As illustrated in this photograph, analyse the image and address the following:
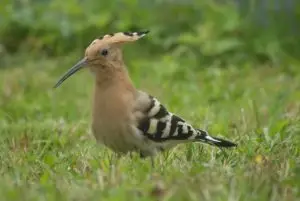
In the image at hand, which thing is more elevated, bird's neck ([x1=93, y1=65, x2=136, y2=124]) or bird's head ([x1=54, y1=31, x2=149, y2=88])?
bird's head ([x1=54, y1=31, x2=149, y2=88])

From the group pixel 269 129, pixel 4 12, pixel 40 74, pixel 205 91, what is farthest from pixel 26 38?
pixel 269 129

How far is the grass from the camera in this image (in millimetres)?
4211

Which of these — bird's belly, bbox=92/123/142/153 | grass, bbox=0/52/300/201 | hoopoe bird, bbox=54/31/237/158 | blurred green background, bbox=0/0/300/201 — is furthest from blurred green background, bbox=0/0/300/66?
bird's belly, bbox=92/123/142/153

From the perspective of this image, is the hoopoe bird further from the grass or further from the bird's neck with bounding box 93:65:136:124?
the grass

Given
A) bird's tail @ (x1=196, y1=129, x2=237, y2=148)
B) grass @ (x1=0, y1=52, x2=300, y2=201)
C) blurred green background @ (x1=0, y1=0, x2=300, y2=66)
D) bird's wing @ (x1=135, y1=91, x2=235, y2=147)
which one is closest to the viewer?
grass @ (x1=0, y1=52, x2=300, y2=201)

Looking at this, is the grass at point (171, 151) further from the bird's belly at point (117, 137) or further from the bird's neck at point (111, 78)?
the bird's neck at point (111, 78)

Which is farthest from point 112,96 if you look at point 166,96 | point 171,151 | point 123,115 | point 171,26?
point 171,26

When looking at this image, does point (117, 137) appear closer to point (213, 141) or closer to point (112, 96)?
point (112, 96)

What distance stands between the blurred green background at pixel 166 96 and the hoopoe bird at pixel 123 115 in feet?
0.33

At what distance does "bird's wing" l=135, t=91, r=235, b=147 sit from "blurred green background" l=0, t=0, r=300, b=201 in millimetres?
88

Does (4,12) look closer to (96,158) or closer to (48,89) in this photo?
(48,89)

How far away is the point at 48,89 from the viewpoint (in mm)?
8562

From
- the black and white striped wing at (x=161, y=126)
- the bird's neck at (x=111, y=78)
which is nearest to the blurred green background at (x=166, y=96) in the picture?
the black and white striped wing at (x=161, y=126)

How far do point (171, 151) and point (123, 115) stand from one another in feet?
1.95
